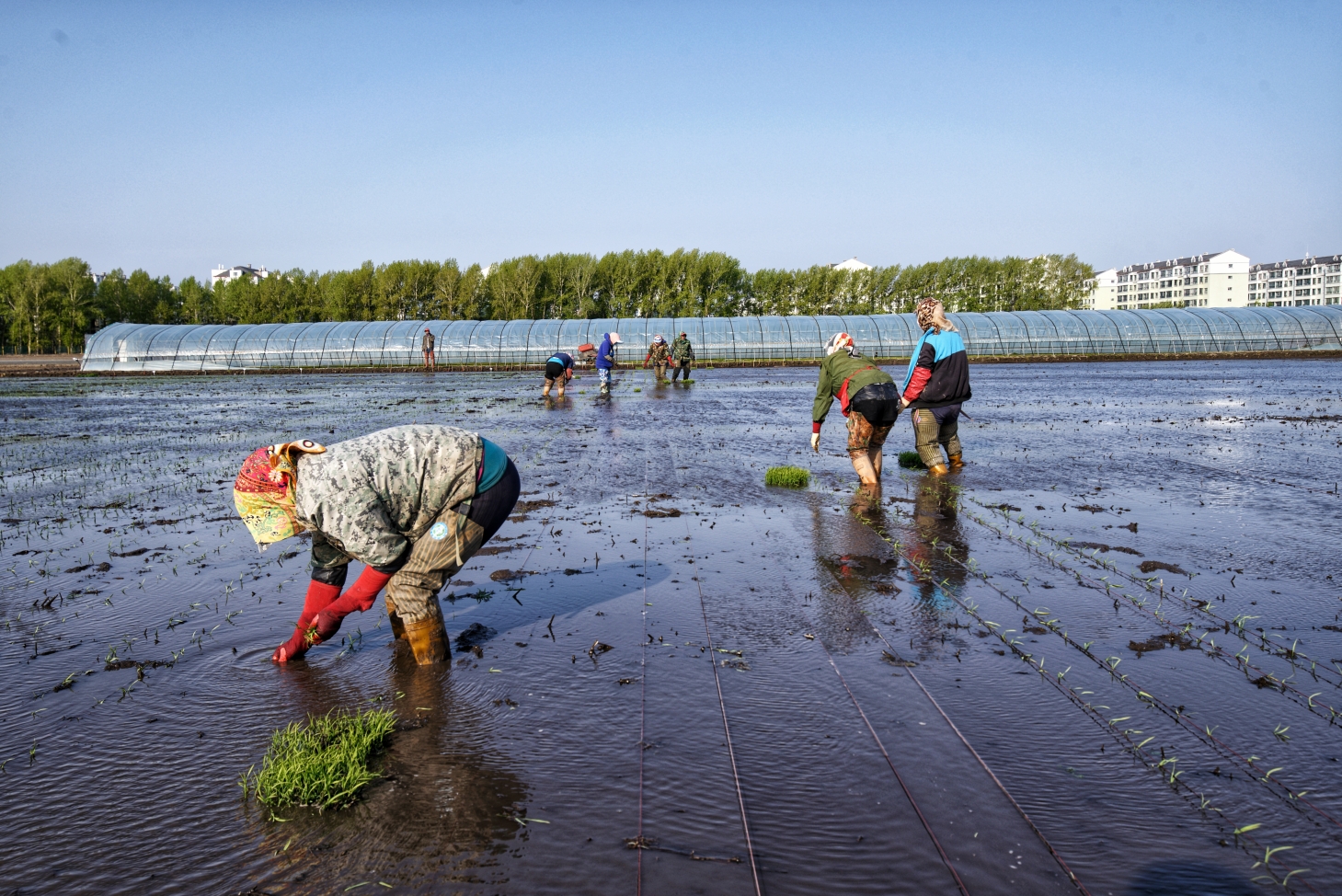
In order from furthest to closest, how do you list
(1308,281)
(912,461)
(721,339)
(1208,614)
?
1. (1308,281)
2. (721,339)
3. (912,461)
4. (1208,614)

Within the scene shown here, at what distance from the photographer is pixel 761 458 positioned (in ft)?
43.7

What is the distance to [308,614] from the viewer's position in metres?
5.12

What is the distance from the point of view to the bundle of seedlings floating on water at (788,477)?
35.5ft

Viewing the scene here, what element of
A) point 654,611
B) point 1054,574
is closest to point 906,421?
point 1054,574

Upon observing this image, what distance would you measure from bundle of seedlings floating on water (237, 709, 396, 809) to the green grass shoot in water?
30.2ft

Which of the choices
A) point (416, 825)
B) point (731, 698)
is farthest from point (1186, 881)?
point (416, 825)

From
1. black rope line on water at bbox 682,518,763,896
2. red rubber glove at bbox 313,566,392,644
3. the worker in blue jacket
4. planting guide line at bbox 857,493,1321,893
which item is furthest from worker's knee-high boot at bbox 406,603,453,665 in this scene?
the worker in blue jacket

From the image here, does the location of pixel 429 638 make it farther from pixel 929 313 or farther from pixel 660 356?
pixel 660 356

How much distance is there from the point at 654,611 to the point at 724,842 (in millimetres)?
2777

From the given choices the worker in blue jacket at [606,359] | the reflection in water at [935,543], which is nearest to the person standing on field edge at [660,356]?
the worker in blue jacket at [606,359]

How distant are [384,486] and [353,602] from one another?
2.39ft

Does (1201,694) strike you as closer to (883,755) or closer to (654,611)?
(883,755)

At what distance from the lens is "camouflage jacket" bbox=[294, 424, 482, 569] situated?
4488mm

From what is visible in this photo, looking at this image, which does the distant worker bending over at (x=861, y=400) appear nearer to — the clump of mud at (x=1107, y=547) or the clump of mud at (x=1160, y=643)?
the clump of mud at (x=1107, y=547)
